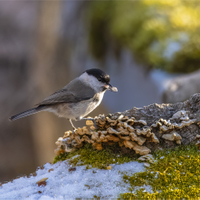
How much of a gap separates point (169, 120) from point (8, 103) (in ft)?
11.2

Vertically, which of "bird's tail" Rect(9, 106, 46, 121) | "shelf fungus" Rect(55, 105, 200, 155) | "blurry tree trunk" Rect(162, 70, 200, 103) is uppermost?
"bird's tail" Rect(9, 106, 46, 121)

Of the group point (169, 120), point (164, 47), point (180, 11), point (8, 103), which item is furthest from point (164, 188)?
point (8, 103)

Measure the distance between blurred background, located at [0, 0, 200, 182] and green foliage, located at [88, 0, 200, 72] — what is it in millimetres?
13

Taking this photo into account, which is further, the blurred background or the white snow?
the blurred background

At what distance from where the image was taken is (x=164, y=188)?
108 cm

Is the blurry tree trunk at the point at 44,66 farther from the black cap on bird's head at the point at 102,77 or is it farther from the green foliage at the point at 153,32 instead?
the black cap on bird's head at the point at 102,77

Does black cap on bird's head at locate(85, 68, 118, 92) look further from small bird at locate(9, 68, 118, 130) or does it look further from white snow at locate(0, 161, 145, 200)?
white snow at locate(0, 161, 145, 200)

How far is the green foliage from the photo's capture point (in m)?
3.21

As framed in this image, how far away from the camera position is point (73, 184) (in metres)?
1.16

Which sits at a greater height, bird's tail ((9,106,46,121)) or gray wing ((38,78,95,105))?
gray wing ((38,78,95,105))

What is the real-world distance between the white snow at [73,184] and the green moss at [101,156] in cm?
3

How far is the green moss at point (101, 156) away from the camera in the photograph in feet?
4.23

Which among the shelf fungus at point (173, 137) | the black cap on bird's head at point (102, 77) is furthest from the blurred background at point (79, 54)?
the shelf fungus at point (173, 137)

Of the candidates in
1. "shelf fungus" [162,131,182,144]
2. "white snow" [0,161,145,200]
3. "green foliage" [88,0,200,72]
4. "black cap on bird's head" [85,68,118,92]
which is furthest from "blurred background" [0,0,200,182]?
"white snow" [0,161,145,200]
